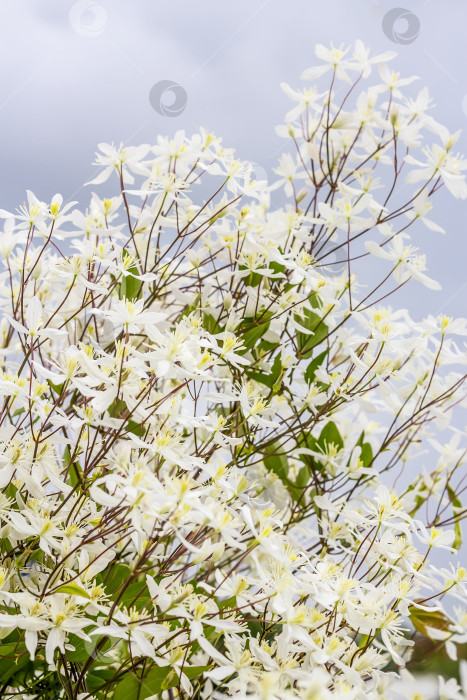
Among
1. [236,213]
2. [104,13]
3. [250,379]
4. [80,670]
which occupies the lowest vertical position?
[80,670]

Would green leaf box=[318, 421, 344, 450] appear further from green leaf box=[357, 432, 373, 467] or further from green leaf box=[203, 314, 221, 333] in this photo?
green leaf box=[203, 314, 221, 333]

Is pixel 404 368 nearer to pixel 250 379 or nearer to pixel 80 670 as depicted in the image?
pixel 250 379

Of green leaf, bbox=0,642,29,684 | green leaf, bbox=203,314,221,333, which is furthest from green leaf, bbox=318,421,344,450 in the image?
green leaf, bbox=0,642,29,684

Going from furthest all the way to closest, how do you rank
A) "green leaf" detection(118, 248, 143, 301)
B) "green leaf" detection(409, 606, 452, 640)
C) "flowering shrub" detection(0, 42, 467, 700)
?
"green leaf" detection(409, 606, 452, 640) → "green leaf" detection(118, 248, 143, 301) → "flowering shrub" detection(0, 42, 467, 700)

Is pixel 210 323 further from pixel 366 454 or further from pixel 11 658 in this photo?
pixel 11 658

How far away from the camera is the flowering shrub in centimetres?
41

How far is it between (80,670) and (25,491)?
0.38ft

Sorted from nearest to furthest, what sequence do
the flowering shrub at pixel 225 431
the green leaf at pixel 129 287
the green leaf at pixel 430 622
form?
the flowering shrub at pixel 225 431 < the green leaf at pixel 129 287 < the green leaf at pixel 430 622

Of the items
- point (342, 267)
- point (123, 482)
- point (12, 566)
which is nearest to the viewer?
point (123, 482)

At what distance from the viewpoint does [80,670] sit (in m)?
0.45

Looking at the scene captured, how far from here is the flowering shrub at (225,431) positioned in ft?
1.34

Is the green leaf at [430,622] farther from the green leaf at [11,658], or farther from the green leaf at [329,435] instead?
the green leaf at [11,658]

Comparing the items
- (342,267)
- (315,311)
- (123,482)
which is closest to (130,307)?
(123,482)

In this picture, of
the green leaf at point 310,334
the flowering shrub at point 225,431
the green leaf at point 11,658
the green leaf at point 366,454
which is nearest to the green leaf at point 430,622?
the flowering shrub at point 225,431
